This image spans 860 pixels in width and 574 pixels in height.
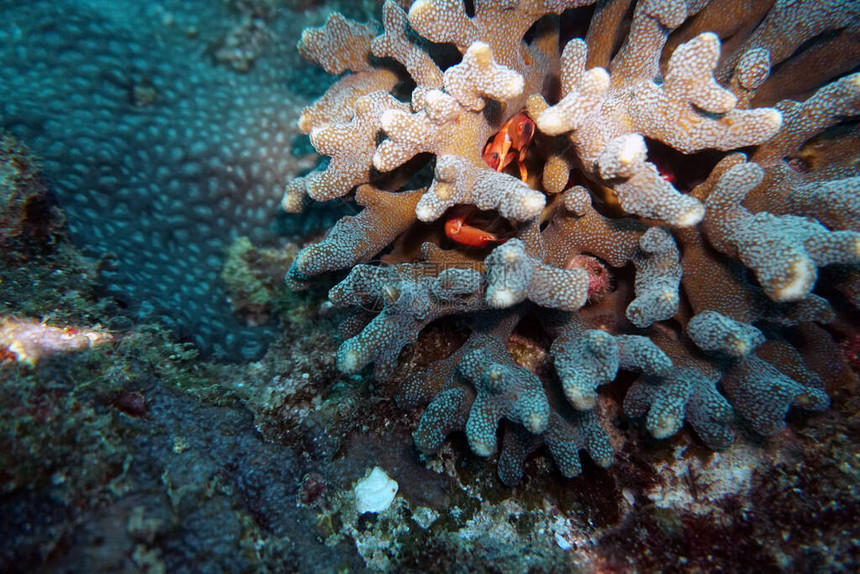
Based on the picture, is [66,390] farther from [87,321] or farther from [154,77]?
[154,77]

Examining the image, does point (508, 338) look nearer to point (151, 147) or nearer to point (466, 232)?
point (466, 232)

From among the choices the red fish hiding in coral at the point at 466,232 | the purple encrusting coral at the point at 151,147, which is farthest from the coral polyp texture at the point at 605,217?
the purple encrusting coral at the point at 151,147

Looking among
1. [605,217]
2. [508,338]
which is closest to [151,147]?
[508,338]

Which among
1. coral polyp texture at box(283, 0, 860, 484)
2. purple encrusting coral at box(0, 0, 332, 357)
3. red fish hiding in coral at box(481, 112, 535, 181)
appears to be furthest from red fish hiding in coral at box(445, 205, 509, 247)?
purple encrusting coral at box(0, 0, 332, 357)

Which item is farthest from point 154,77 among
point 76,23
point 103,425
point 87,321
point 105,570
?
point 105,570

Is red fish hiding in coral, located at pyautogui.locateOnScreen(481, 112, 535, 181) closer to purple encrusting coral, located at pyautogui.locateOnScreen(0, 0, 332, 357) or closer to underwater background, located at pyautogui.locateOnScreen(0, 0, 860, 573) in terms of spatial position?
underwater background, located at pyautogui.locateOnScreen(0, 0, 860, 573)

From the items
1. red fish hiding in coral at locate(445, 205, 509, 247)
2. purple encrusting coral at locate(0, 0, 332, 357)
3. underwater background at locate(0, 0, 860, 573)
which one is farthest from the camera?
purple encrusting coral at locate(0, 0, 332, 357)
